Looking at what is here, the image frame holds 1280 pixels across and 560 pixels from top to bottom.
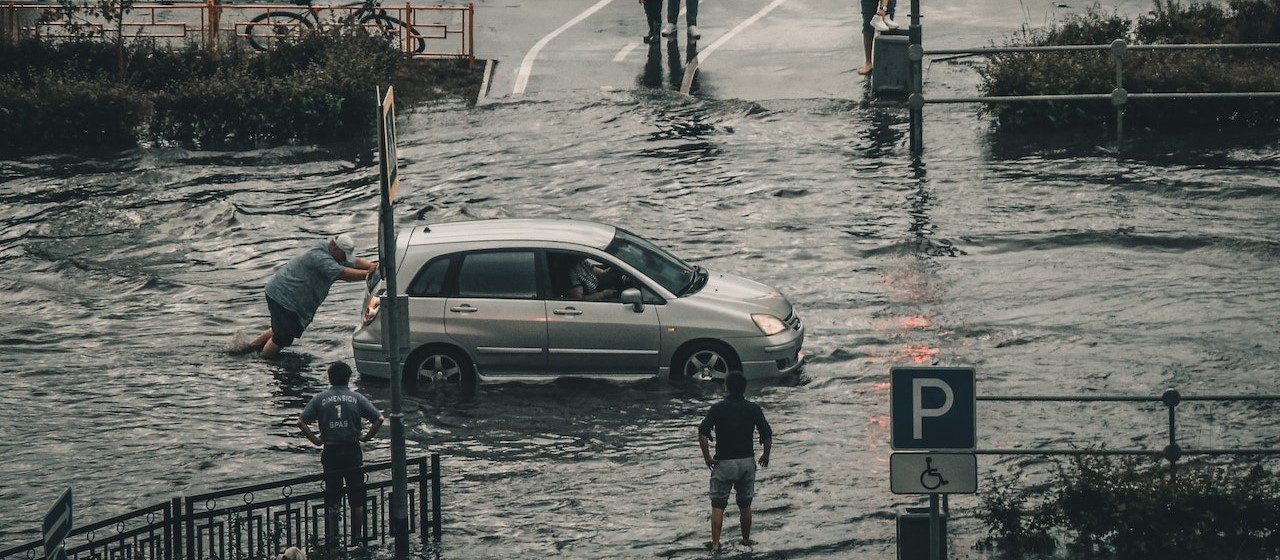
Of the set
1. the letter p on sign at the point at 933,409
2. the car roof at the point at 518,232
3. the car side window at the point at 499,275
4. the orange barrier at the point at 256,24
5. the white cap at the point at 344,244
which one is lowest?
the letter p on sign at the point at 933,409

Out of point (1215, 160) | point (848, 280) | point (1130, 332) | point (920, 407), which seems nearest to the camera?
point (920, 407)

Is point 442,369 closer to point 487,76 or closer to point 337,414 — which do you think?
point 337,414

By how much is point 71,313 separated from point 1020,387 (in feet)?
33.8

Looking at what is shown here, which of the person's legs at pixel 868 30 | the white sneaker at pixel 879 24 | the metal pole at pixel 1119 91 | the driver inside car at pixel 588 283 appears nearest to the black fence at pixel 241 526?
the driver inside car at pixel 588 283

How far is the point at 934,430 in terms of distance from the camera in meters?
12.1

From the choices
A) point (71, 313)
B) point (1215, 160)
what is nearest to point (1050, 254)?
point (1215, 160)

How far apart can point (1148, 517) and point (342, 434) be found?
5.87 metres

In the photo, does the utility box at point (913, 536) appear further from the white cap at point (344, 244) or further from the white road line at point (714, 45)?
the white road line at point (714, 45)

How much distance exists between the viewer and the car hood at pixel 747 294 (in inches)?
683

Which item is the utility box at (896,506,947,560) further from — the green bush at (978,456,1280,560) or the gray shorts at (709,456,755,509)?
the gray shorts at (709,456,755,509)

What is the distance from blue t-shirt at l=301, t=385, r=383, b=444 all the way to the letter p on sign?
4.21 m

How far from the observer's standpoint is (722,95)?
89.4 ft

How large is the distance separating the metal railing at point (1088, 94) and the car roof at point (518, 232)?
7.13 meters

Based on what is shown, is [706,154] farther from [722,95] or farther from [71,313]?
[71,313]
